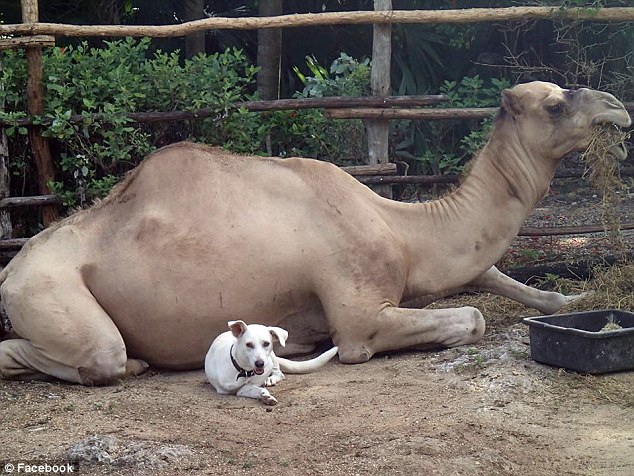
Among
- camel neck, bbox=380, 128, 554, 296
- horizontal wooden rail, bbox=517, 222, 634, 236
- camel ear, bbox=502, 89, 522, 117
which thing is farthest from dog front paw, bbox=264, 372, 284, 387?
horizontal wooden rail, bbox=517, 222, 634, 236

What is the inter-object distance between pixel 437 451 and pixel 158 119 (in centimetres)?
430

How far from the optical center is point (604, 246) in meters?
9.12

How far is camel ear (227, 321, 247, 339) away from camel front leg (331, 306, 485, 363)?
3.01 ft

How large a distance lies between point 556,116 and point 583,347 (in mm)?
1704

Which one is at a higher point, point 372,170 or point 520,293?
point 372,170

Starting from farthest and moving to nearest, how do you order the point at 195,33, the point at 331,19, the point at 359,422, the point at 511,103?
the point at 195,33 → the point at 331,19 → the point at 511,103 → the point at 359,422

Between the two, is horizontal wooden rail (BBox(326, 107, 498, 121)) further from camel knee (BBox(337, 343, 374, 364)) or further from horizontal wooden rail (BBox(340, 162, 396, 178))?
camel knee (BBox(337, 343, 374, 364))

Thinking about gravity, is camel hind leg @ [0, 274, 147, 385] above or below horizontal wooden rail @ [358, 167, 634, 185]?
below

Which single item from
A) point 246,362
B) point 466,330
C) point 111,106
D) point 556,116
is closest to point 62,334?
point 246,362

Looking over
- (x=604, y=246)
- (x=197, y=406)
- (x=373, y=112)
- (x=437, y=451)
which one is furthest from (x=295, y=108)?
(x=437, y=451)

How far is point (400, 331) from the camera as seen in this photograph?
647 cm

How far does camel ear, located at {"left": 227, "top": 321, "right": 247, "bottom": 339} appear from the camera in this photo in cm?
564

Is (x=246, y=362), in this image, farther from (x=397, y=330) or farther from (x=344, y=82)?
(x=344, y=82)

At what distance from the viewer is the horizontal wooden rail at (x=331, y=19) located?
8.00 meters
